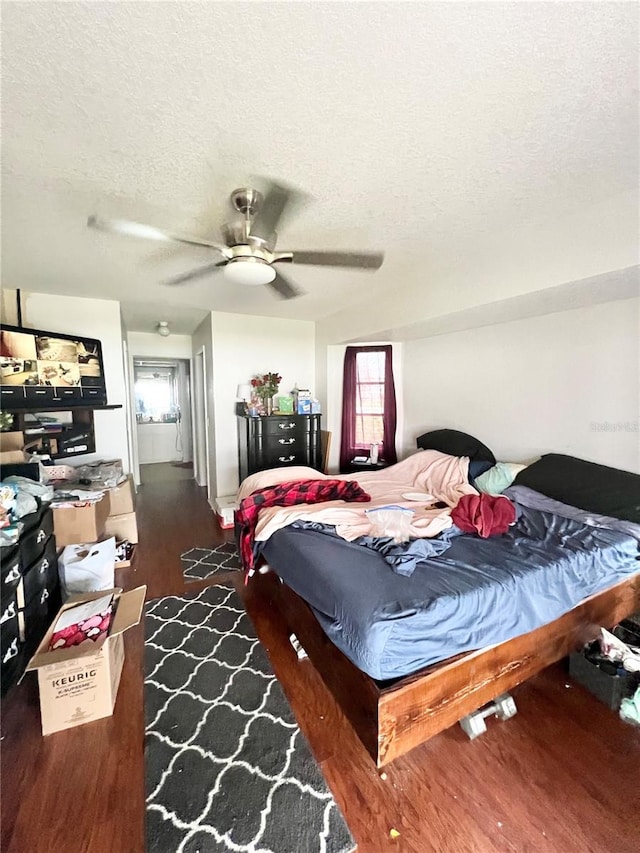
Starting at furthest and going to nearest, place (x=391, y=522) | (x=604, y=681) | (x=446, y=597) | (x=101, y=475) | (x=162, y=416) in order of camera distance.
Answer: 1. (x=162, y=416)
2. (x=101, y=475)
3. (x=391, y=522)
4. (x=604, y=681)
5. (x=446, y=597)

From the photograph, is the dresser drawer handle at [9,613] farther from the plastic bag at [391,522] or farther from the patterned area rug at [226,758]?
the plastic bag at [391,522]

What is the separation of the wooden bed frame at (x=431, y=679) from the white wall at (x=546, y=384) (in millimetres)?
1040

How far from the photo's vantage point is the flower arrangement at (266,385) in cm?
390

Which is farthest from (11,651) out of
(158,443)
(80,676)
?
(158,443)

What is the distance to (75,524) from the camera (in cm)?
245

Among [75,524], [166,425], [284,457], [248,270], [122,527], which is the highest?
[248,270]

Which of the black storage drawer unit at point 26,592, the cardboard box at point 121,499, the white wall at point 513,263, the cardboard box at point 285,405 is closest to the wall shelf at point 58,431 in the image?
the cardboard box at point 121,499

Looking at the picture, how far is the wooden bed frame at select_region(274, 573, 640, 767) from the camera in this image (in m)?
1.20

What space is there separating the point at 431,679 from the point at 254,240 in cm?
206

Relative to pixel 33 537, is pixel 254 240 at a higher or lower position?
higher

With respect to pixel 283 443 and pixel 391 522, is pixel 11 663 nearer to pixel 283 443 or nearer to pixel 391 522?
pixel 391 522

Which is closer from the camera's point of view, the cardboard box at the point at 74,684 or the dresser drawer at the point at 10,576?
the cardboard box at the point at 74,684

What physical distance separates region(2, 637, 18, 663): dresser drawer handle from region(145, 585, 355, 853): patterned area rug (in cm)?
60

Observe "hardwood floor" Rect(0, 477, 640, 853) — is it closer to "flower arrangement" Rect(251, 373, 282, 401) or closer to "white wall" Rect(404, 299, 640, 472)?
"white wall" Rect(404, 299, 640, 472)
